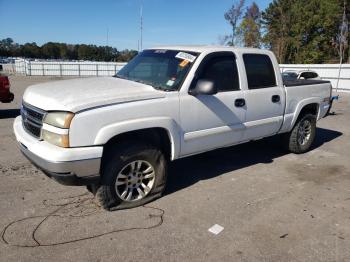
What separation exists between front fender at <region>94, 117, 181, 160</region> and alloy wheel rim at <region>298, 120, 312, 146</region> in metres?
3.30

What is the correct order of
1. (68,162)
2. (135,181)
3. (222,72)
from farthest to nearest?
1. (222,72)
2. (135,181)
3. (68,162)

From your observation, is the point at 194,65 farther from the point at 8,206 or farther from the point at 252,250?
the point at 8,206

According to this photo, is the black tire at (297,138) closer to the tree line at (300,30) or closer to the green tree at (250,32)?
the tree line at (300,30)

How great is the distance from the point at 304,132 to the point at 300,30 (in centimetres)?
4608

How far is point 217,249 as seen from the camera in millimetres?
3387

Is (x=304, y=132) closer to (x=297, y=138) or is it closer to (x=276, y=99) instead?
(x=297, y=138)

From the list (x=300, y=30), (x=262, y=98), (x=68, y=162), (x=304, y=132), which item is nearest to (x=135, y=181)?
(x=68, y=162)

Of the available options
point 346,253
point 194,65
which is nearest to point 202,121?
point 194,65

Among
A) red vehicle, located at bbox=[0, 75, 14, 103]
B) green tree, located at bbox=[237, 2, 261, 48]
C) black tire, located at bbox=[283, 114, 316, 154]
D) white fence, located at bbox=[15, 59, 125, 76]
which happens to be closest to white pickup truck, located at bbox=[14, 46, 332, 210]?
black tire, located at bbox=[283, 114, 316, 154]

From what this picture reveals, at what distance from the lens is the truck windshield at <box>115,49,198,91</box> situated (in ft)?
14.8

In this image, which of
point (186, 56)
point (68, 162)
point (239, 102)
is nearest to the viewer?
point (68, 162)

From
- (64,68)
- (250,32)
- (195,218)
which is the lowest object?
(195,218)

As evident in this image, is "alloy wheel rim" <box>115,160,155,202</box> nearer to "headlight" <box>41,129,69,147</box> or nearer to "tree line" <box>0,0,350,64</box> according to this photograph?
"headlight" <box>41,129,69,147</box>

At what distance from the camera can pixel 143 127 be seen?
12.9 ft
